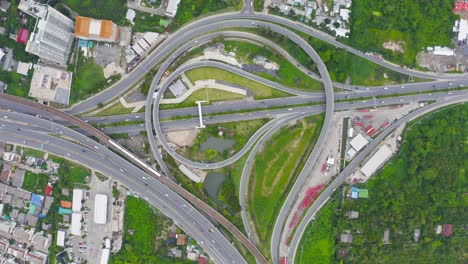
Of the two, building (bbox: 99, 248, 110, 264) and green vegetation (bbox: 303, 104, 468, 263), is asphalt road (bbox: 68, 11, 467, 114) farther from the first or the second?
building (bbox: 99, 248, 110, 264)

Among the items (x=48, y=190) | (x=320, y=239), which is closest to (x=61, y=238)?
(x=48, y=190)

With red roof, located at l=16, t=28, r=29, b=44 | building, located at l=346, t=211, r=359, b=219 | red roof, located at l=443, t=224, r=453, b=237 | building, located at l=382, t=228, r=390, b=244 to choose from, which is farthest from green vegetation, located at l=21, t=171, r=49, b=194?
red roof, located at l=443, t=224, r=453, b=237

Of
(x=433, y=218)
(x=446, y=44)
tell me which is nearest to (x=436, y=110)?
(x=446, y=44)

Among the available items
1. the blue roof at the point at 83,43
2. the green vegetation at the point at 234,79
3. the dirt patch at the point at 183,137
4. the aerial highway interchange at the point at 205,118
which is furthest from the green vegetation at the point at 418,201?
the blue roof at the point at 83,43

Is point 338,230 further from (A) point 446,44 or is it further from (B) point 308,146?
(A) point 446,44

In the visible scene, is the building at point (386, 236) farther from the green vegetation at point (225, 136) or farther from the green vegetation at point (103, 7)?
the green vegetation at point (103, 7)
